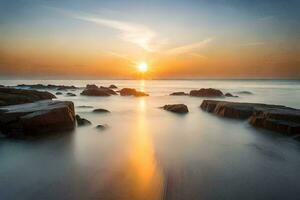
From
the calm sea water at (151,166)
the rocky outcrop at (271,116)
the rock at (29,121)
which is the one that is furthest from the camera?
the rocky outcrop at (271,116)

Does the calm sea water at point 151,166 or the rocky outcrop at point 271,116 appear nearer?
the calm sea water at point 151,166

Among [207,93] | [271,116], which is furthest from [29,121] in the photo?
[207,93]

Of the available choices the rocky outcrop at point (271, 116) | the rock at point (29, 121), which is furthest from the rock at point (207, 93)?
the rock at point (29, 121)

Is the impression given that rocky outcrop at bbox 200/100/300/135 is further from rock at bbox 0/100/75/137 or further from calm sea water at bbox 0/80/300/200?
rock at bbox 0/100/75/137

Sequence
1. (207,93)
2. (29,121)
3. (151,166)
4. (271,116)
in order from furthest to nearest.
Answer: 1. (207,93)
2. (271,116)
3. (29,121)
4. (151,166)

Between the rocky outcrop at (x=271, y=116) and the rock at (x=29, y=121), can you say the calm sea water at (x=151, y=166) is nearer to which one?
the rocky outcrop at (x=271, y=116)

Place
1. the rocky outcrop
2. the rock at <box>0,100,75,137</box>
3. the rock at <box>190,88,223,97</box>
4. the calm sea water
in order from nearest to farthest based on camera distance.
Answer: the calm sea water → the rock at <box>0,100,75,137</box> → the rocky outcrop → the rock at <box>190,88,223,97</box>

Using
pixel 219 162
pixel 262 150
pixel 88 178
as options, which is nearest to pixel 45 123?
pixel 88 178

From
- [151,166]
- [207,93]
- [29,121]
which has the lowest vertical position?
[207,93]

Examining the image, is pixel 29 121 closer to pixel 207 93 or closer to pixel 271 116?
pixel 271 116

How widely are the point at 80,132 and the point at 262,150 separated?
825 centimetres

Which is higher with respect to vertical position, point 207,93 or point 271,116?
point 271,116

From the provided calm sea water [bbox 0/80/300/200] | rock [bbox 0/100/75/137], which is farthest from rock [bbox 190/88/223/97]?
rock [bbox 0/100/75/137]

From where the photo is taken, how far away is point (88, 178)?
5996 mm
